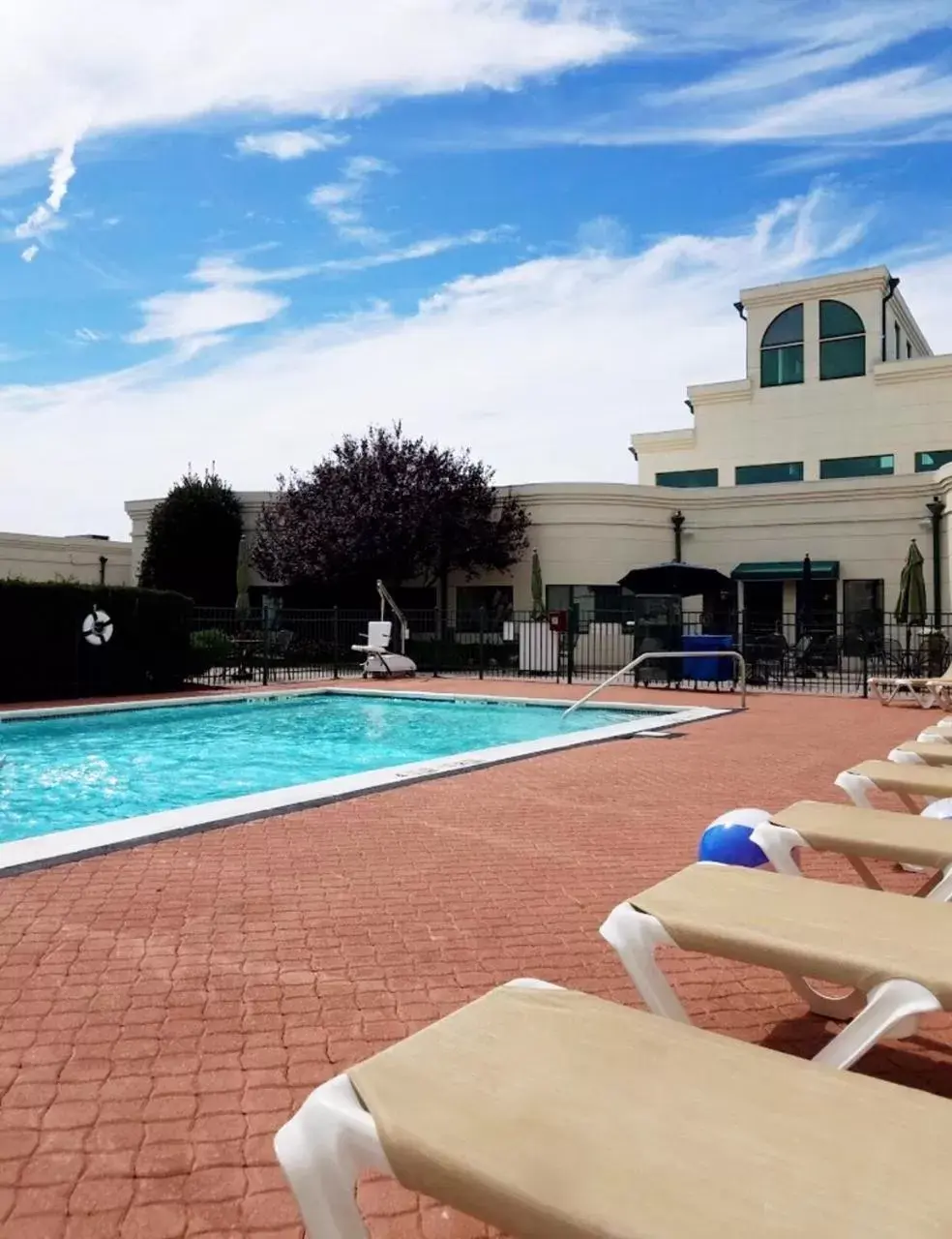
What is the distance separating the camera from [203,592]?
26734 millimetres

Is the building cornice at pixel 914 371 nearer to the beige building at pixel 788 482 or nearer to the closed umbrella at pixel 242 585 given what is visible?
the beige building at pixel 788 482

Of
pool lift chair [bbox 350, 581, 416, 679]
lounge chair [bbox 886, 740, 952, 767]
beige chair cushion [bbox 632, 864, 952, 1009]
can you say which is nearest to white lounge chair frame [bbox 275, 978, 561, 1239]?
beige chair cushion [bbox 632, 864, 952, 1009]

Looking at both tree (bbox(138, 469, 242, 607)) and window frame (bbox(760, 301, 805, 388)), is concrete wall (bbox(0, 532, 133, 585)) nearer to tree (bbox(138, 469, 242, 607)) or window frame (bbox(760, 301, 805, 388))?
tree (bbox(138, 469, 242, 607))

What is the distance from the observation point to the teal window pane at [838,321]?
26.9 metres

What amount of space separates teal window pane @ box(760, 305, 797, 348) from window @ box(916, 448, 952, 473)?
485 centimetres

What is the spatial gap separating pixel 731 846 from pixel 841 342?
86.6 feet

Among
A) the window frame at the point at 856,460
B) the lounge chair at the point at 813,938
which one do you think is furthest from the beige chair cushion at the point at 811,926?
the window frame at the point at 856,460

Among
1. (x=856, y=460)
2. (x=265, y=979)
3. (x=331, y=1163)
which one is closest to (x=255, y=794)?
(x=265, y=979)

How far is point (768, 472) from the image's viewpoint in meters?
28.1

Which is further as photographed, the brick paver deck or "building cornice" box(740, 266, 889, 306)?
"building cornice" box(740, 266, 889, 306)

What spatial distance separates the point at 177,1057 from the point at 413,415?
24.3 meters

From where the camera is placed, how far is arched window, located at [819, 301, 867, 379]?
88.1ft

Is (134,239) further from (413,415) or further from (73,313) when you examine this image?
(413,415)

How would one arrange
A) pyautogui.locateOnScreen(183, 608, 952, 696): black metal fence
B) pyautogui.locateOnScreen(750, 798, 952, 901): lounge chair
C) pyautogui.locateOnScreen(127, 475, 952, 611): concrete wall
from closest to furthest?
1. pyautogui.locateOnScreen(750, 798, 952, 901): lounge chair
2. pyautogui.locateOnScreen(183, 608, 952, 696): black metal fence
3. pyautogui.locateOnScreen(127, 475, 952, 611): concrete wall
